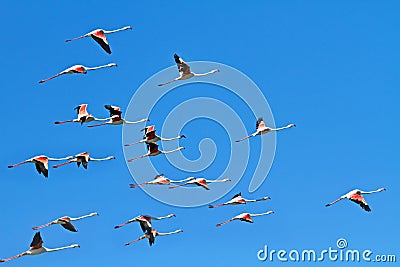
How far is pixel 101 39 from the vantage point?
44625 millimetres

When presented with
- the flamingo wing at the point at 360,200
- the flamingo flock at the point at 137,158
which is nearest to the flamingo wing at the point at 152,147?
the flamingo flock at the point at 137,158

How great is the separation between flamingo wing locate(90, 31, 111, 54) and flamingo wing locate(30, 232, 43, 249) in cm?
875

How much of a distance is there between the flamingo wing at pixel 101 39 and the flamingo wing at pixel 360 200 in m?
13.4

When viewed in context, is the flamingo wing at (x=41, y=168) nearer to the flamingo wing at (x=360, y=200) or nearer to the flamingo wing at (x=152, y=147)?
the flamingo wing at (x=152, y=147)

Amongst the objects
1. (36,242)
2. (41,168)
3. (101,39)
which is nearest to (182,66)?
(101,39)

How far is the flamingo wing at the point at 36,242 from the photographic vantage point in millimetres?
44425

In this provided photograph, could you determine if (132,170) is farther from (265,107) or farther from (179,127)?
(265,107)

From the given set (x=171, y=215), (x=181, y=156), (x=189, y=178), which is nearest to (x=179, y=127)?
(x=181, y=156)

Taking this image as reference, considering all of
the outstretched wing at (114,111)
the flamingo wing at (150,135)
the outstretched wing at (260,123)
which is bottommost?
the flamingo wing at (150,135)

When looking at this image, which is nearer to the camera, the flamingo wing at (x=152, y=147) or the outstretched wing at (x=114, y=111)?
the outstretched wing at (x=114, y=111)

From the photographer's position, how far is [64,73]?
4672 centimetres

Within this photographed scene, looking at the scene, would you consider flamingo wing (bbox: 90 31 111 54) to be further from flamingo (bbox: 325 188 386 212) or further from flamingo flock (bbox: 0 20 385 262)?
flamingo (bbox: 325 188 386 212)

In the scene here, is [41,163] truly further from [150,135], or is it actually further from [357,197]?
[357,197]

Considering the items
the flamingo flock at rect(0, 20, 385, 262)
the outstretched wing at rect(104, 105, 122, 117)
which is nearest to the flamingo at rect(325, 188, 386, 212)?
the flamingo flock at rect(0, 20, 385, 262)
